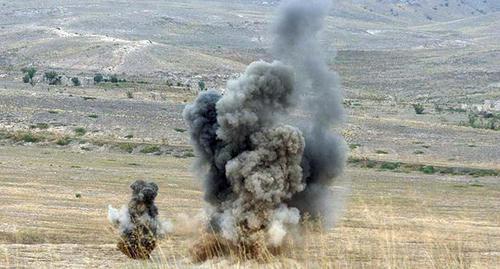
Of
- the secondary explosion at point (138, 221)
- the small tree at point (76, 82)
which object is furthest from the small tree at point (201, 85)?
the secondary explosion at point (138, 221)

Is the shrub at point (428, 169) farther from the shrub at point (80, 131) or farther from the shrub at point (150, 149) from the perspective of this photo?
the shrub at point (80, 131)

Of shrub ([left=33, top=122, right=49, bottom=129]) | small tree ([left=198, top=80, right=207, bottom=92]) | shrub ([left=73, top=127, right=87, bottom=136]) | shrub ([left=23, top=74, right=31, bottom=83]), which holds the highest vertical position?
shrub ([left=73, top=127, right=87, bottom=136])

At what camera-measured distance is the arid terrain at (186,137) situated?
28.7 meters

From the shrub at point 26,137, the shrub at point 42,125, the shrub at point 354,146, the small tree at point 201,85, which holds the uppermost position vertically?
the shrub at point 26,137

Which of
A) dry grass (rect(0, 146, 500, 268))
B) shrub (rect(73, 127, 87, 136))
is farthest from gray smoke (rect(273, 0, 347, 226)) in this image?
shrub (rect(73, 127, 87, 136))

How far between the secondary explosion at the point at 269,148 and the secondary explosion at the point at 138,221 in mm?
1663

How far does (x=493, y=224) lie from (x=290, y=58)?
16.2 metres

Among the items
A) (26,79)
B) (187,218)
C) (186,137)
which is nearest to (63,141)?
(186,137)

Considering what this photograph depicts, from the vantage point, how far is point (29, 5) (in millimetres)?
199500

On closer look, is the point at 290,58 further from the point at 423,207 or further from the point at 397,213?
the point at 423,207

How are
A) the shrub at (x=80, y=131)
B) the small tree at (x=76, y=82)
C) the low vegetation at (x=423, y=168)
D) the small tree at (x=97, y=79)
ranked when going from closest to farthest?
the low vegetation at (x=423, y=168)
the shrub at (x=80, y=131)
the small tree at (x=76, y=82)
the small tree at (x=97, y=79)

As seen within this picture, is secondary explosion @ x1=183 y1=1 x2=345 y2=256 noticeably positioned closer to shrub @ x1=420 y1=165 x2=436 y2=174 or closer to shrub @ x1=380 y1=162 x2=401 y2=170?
shrub @ x1=420 y1=165 x2=436 y2=174

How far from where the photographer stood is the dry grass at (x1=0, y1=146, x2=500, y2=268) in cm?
2170

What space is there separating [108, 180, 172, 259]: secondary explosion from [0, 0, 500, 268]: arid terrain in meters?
0.57
